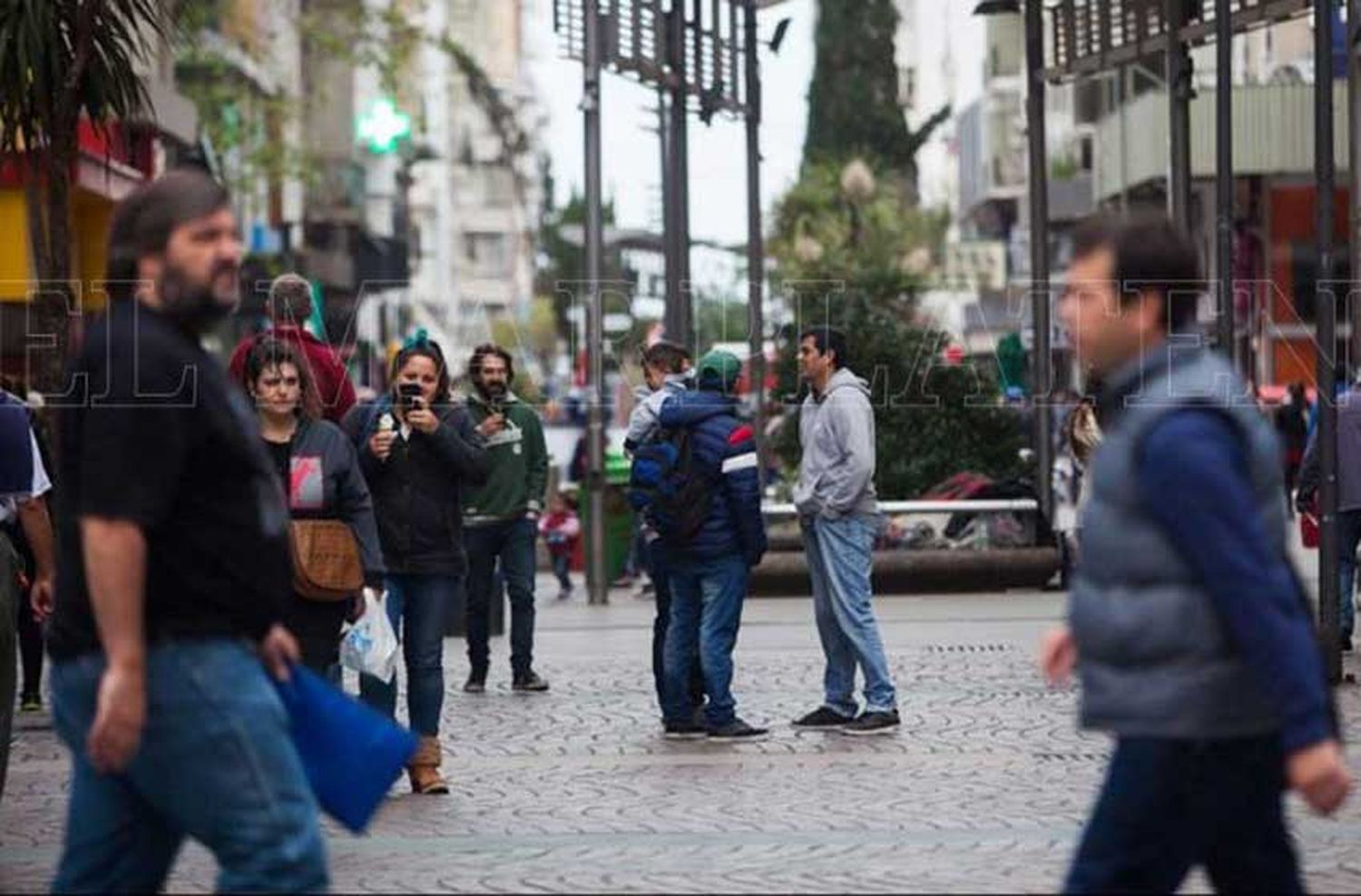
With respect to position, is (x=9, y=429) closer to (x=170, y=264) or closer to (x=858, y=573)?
(x=858, y=573)

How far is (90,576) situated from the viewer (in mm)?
6820

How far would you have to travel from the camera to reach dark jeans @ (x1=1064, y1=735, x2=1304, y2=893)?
6.68 m

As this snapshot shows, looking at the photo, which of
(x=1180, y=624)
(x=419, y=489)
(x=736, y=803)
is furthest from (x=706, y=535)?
(x=1180, y=624)

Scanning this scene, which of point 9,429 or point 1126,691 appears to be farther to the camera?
point 9,429

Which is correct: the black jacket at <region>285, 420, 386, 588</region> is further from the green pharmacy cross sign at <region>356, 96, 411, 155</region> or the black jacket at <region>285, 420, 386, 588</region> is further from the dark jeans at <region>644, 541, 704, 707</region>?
the green pharmacy cross sign at <region>356, 96, 411, 155</region>

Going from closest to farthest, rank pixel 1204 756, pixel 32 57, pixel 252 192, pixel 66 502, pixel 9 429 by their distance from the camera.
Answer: pixel 1204 756 < pixel 66 502 < pixel 9 429 < pixel 32 57 < pixel 252 192

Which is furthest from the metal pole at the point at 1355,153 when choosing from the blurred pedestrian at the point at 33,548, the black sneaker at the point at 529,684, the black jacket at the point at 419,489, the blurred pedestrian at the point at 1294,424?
the blurred pedestrian at the point at 1294,424

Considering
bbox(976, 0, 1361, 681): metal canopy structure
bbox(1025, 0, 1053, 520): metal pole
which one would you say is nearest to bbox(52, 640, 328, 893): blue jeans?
bbox(976, 0, 1361, 681): metal canopy structure

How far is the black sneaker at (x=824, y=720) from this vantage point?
1575 cm

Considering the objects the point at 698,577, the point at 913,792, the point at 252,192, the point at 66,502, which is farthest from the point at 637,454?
the point at 252,192

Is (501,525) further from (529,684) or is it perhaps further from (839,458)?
(839,458)

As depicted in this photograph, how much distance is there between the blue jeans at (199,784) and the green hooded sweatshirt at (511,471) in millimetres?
11464

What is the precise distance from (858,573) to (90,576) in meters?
9.12

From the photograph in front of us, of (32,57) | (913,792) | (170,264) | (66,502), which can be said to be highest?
(32,57)
